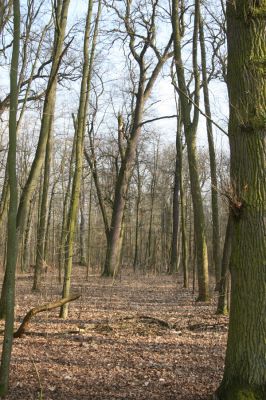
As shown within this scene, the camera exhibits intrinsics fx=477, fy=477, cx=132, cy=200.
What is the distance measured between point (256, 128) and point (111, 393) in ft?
10.9

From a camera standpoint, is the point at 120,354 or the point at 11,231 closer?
the point at 11,231

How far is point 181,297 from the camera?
1387 cm

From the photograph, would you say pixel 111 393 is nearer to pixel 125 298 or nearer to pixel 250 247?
pixel 250 247

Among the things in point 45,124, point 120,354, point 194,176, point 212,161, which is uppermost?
point 212,161

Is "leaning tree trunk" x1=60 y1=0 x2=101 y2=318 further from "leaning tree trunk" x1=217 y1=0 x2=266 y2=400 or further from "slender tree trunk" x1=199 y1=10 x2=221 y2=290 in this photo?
"leaning tree trunk" x1=217 y1=0 x2=266 y2=400

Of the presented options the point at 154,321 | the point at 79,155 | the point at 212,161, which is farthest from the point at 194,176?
the point at 154,321

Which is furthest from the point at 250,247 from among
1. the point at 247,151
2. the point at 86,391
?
the point at 86,391

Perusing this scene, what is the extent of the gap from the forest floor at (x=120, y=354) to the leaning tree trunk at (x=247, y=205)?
94 cm

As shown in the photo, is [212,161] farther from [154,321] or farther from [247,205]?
[247,205]

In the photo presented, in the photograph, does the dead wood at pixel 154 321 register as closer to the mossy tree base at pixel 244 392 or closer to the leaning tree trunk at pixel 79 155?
the leaning tree trunk at pixel 79 155

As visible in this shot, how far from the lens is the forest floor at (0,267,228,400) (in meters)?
5.51

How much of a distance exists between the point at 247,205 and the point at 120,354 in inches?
140

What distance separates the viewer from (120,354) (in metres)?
7.01

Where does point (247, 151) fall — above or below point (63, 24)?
below
